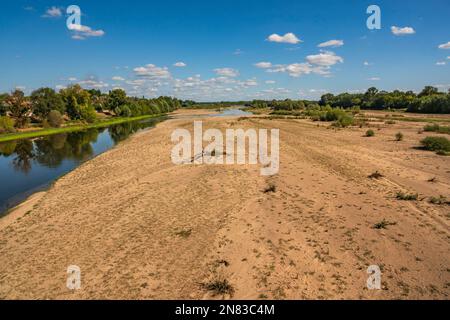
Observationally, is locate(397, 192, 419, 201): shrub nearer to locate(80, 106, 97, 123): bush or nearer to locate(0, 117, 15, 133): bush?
locate(0, 117, 15, 133): bush

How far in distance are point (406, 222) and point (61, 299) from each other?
12058 mm

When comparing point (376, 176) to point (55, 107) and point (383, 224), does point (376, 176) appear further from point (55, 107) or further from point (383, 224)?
point (55, 107)

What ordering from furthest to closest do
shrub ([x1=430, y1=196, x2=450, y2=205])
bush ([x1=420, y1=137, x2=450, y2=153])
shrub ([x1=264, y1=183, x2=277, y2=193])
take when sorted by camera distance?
1. bush ([x1=420, y1=137, x2=450, y2=153])
2. shrub ([x1=264, y1=183, x2=277, y2=193])
3. shrub ([x1=430, y1=196, x2=450, y2=205])

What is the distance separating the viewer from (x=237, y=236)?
37.5 ft

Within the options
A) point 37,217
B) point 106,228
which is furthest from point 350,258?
point 37,217

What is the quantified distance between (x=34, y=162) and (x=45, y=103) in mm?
44867

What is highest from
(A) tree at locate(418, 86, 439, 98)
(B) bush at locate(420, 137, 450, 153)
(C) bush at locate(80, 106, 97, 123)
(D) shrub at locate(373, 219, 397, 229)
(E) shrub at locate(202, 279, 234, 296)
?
(A) tree at locate(418, 86, 439, 98)

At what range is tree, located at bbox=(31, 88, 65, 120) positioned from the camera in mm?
69312

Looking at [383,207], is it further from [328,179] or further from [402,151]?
[402,151]

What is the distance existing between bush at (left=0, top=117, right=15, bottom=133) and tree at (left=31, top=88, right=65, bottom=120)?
44.2 ft

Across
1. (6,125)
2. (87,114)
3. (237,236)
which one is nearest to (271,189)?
(237,236)

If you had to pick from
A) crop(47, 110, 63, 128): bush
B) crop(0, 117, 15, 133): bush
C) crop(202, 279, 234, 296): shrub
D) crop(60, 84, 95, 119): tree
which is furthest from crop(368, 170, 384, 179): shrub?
crop(60, 84, 95, 119): tree

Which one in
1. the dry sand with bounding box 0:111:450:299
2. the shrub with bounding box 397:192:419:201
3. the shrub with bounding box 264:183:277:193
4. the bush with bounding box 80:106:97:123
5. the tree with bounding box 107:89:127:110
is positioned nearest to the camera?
the dry sand with bounding box 0:111:450:299
